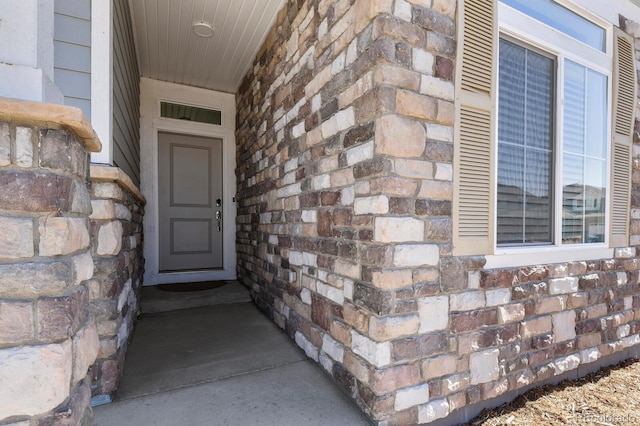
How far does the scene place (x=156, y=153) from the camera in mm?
4000

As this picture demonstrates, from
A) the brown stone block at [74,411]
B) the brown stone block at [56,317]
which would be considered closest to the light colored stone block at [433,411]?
the brown stone block at [74,411]

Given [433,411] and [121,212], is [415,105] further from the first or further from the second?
[121,212]

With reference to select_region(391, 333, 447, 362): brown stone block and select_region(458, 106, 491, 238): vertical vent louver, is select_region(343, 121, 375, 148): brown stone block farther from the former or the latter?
select_region(391, 333, 447, 362): brown stone block

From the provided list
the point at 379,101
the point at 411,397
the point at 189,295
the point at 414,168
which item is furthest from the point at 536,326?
the point at 189,295

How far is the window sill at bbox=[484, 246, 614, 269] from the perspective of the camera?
6.11 ft

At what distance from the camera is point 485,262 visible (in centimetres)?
180

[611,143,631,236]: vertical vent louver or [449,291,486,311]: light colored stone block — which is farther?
[611,143,631,236]: vertical vent louver

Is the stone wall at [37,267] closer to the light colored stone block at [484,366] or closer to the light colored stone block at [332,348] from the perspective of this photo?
the light colored stone block at [332,348]

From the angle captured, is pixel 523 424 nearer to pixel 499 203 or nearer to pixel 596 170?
pixel 499 203

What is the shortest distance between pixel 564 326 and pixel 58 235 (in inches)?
110

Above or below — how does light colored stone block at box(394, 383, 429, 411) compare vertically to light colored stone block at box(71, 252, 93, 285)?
below

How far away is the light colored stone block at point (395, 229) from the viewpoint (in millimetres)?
1525

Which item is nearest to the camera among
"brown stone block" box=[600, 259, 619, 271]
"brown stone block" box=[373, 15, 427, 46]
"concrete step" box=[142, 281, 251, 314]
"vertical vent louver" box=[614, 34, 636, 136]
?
"brown stone block" box=[373, 15, 427, 46]

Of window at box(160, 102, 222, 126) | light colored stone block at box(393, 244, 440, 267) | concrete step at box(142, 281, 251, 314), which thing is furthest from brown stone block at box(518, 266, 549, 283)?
window at box(160, 102, 222, 126)
